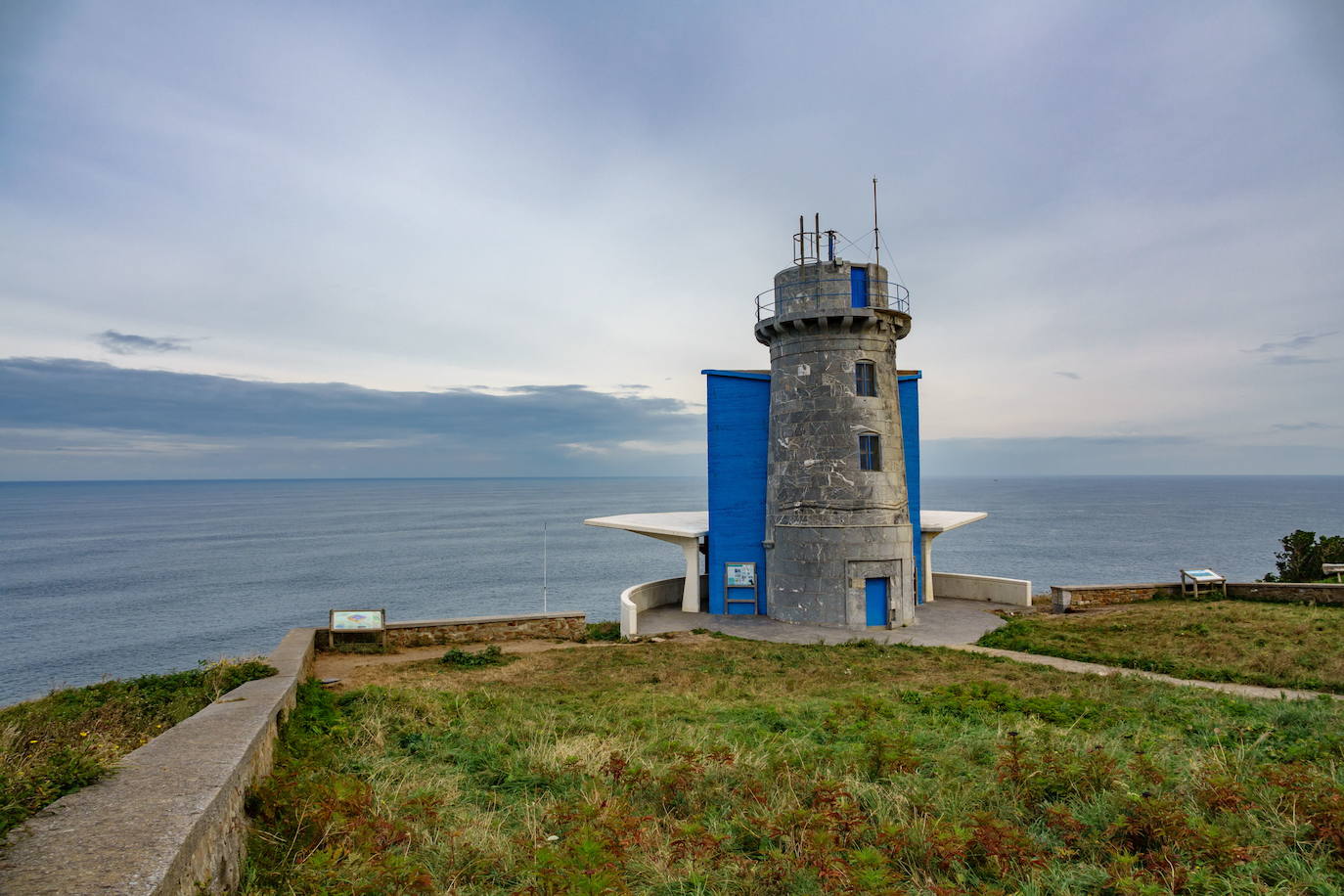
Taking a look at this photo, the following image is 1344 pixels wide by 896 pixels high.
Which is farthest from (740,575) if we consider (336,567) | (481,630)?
(336,567)

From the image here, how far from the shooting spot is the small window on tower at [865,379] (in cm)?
2391

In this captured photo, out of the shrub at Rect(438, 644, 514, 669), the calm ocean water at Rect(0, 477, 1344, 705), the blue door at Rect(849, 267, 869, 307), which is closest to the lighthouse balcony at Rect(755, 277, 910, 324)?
the blue door at Rect(849, 267, 869, 307)

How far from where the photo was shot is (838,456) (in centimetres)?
2334

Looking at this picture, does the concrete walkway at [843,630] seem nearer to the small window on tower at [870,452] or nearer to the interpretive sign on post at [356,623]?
the small window on tower at [870,452]

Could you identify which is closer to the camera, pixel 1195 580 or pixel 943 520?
pixel 1195 580

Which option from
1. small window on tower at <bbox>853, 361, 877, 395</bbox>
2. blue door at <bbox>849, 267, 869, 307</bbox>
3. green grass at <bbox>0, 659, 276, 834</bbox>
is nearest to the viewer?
green grass at <bbox>0, 659, 276, 834</bbox>

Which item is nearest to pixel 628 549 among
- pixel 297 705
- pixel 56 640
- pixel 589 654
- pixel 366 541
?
pixel 366 541

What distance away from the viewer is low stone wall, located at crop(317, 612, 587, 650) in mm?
18938

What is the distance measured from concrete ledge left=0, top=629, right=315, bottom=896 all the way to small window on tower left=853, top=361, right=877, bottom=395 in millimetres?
20142

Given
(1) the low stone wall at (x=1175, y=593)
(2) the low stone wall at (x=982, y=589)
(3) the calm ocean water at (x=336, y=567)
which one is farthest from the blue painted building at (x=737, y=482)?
(3) the calm ocean water at (x=336, y=567)

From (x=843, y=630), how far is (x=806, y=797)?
52.5 feet

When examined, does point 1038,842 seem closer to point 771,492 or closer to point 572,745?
point 572,745

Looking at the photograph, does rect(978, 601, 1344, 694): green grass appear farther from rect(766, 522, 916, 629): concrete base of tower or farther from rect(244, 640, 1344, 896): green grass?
rect(244, 640, 1344, 896): green grass

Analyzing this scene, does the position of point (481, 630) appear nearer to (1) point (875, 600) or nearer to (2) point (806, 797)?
(1) point (875, 600)
